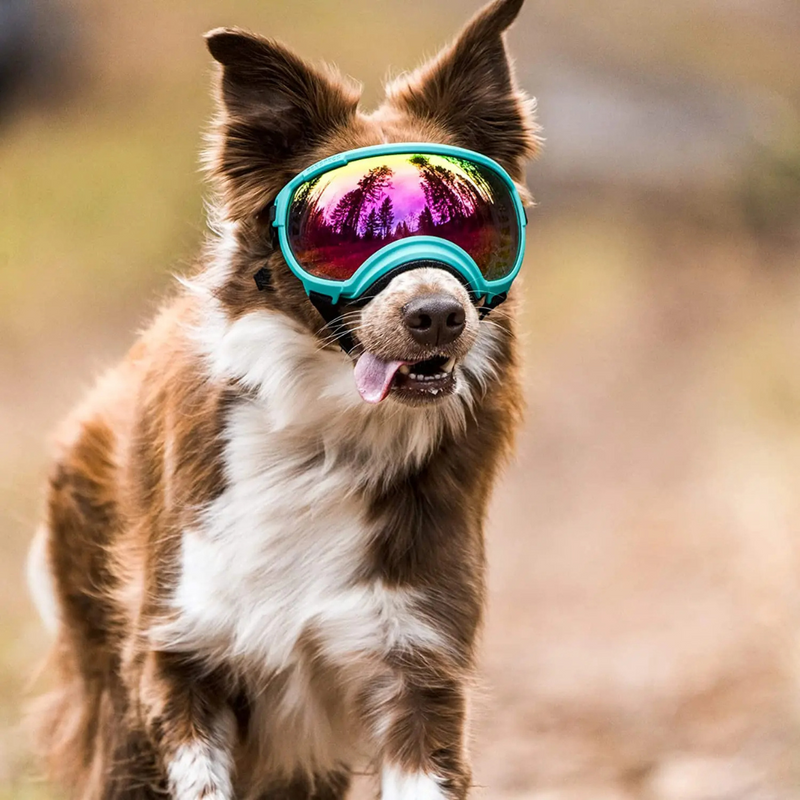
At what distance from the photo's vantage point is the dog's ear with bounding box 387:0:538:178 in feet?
13.1

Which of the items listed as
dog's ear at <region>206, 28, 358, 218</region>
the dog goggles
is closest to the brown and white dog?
dog's ear at <region>206, 28, 358, 218</region>

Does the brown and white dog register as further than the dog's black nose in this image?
Yes

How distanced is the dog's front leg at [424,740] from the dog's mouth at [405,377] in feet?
2.72

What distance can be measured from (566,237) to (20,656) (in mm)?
7488

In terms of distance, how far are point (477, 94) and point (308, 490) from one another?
1253 mm

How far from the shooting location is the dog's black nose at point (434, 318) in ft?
11.7

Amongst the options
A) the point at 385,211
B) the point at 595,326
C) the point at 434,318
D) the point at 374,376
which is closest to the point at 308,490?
the point at 374,376

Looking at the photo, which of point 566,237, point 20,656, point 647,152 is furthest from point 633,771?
point 647,152

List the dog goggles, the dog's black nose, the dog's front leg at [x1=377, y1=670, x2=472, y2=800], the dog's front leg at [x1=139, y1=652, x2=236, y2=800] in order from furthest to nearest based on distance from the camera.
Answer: the dog's front leg at [x1=139, y1=652, x2=236, y2=800]
the dog's front leg at [x1=377, y1=670, x2=472, y2=800]
the dog goggles
the dog's black nose

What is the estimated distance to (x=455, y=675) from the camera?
3967 millimetres

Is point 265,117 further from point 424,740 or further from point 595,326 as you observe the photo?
point 595,326

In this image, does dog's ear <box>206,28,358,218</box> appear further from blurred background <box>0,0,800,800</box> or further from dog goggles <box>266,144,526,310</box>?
blurred background <box>0,0,800,800</box>

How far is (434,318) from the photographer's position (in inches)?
141

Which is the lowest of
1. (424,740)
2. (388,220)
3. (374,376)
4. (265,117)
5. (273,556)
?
(424,740)
